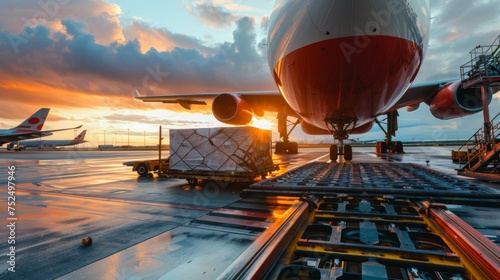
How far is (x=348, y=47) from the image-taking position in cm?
394

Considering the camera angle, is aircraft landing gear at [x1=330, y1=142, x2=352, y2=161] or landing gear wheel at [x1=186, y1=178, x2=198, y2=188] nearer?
landing gear wheel at [x1=186, y1=178, x2=198, y2=188]

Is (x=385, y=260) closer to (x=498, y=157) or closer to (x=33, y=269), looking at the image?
(x=33, y=269)

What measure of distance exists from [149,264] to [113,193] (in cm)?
431

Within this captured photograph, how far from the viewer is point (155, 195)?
570cm

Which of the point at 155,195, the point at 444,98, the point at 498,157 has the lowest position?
the point at 155,195

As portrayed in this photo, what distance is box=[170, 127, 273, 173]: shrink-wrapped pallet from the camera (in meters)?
6.65

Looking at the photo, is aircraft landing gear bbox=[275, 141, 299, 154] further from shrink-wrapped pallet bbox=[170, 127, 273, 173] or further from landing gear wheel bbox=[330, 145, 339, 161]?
shrink-wrapped pallet bbox=[170, 127, 273, 173]

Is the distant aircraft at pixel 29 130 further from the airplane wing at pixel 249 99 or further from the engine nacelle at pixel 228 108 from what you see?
the engine nacelle at pixel 228 108

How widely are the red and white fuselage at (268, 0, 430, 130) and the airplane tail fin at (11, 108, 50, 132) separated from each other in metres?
43.5

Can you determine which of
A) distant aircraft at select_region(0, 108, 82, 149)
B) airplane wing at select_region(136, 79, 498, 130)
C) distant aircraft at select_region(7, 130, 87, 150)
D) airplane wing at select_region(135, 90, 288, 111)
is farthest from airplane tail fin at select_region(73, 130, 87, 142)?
airplane wing at select_region(136, 79, 498, 130)

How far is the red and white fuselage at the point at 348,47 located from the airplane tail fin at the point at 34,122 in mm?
43468

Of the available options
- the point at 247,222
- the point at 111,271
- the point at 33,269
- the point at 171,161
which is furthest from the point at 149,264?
the point at 171,161

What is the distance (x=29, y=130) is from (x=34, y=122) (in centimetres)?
129

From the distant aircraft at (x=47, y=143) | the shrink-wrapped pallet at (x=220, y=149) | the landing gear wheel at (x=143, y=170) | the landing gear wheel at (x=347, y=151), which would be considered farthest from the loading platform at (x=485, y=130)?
the distant aircraft at (x=47, y=143)
